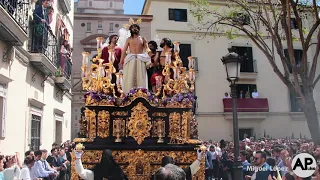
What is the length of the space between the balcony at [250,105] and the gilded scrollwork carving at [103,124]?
16876mm

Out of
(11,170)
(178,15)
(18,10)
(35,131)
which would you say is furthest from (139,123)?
(178,15)

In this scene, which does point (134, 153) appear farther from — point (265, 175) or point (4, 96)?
point (4, 96)

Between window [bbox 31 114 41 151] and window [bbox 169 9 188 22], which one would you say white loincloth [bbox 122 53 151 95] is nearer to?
Answer: window [bbox 31 114 41 151]

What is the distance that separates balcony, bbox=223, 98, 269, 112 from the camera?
2170 centimetres

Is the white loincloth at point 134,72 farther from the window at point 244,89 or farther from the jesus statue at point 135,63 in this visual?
the window at point 244,89

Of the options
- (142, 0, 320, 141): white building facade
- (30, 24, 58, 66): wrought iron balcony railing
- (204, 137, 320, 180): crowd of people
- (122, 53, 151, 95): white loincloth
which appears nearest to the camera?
(204, 137, 320, 180): crowd of people

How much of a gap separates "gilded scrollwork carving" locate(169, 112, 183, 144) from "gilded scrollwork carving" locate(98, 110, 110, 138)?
3.34 feet

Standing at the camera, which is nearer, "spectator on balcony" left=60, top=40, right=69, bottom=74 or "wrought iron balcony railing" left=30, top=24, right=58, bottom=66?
"wrought iron balcony railing" left=30, top=24, right=58, bottom=66

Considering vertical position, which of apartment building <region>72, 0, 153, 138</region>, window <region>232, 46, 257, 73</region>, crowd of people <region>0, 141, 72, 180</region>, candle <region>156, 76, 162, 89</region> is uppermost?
apartment building <region>72, 0, 153, 138</region>

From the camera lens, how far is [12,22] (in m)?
7.15

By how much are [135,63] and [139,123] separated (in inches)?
49.5

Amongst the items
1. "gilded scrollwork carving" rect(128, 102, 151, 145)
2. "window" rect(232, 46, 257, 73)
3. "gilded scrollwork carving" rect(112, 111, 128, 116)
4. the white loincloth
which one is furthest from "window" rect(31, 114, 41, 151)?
"window" rect(232, 46, 257, 73)

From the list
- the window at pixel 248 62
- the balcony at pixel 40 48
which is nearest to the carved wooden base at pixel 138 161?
the balcony at pixel 40 48

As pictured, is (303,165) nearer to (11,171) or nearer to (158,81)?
(158,81)
